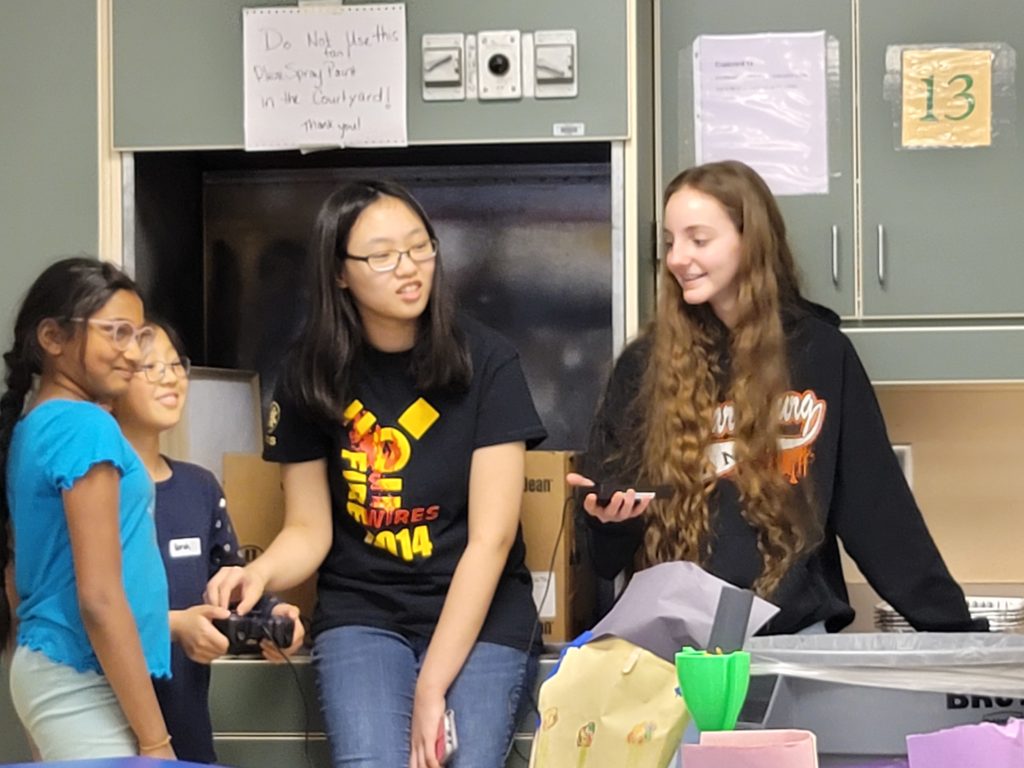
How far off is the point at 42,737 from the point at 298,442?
22.2 inches

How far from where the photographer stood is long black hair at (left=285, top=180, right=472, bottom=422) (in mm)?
2068

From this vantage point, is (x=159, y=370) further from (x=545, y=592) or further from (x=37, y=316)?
(x=545, y=592)

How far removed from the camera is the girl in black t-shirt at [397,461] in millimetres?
2027

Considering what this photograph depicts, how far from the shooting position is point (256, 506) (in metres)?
2.29

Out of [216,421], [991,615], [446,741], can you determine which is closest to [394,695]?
[446,741]

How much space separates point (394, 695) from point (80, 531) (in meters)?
0.51

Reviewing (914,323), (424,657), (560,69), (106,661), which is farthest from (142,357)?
(914,323)

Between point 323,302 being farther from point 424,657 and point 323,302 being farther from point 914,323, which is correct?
point 914,323

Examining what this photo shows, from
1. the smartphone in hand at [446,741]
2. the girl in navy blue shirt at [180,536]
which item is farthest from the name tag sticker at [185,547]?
the smartphone in hand at [446,741]

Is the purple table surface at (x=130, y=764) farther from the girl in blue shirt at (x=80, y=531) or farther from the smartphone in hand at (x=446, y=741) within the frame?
the smartphone in hand at (x=446, y=741)

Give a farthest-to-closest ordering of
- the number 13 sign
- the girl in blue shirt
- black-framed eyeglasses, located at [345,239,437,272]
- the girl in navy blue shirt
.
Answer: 1. the number 13 sign
2. black-framed eyeglasses, located at [345,239,437,272]
3. the girl in navy blue shirt
4. the girl in blue shirt

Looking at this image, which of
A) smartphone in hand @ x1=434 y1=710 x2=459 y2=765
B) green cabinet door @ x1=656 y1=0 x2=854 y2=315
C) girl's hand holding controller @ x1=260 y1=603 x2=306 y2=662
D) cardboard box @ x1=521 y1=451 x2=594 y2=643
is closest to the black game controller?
girl's hand holding controller @ x1=260 y1=603 x2=306 y2=662

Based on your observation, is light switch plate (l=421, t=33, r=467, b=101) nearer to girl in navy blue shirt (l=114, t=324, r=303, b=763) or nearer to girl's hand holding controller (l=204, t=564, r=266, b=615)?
girl in navy blue shirt (l=114, t=324, r=303, b=763)

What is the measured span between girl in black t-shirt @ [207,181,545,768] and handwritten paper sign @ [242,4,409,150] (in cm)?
13
